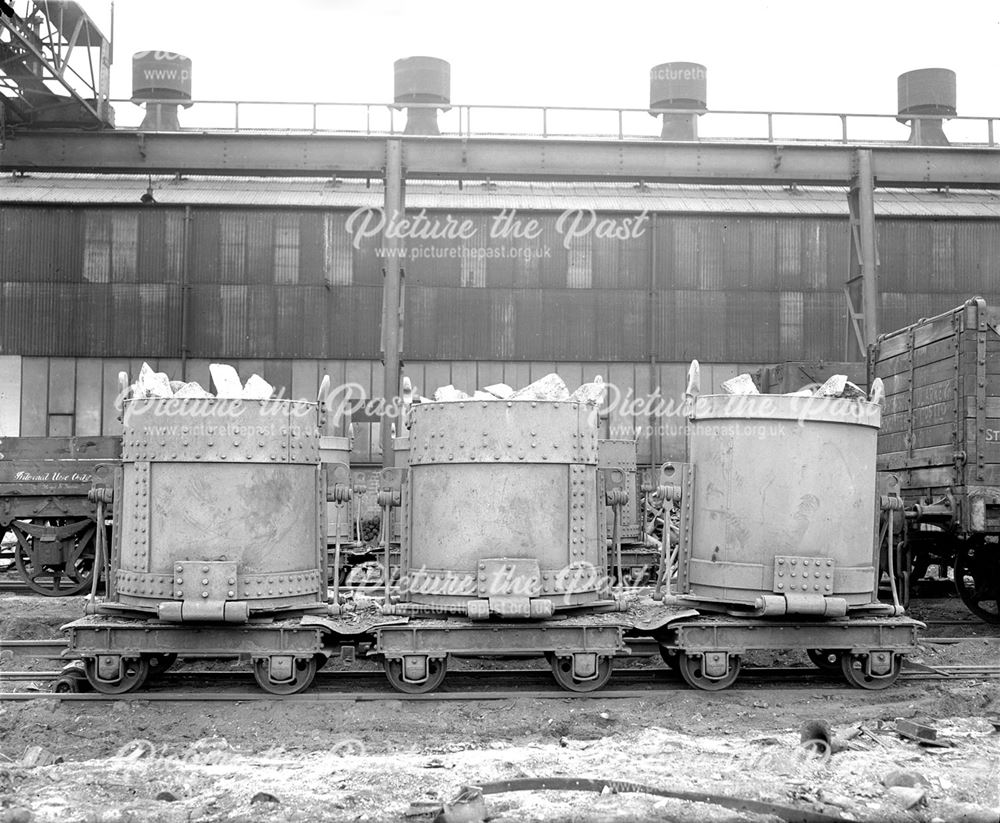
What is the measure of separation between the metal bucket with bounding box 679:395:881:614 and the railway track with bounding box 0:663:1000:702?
870 mm

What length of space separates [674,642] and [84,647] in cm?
492

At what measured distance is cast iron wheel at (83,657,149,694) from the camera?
24.7 feet

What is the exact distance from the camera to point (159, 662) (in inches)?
316

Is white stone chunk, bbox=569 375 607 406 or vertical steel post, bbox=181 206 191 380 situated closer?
white stone chunk, bbox=569 375 607 406

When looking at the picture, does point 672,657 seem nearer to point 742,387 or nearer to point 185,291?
point 742,387

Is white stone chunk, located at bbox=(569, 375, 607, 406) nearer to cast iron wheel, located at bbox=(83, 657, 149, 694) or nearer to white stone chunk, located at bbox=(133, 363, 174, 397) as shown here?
white stone chunk, located at bbox=(133, 363, 174, 397)

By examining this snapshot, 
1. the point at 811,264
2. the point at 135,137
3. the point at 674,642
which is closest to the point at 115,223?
the point at 135,137

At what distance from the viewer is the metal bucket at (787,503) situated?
7738mm

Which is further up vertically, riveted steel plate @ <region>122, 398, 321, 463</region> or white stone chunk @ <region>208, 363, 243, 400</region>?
white stone chunk @ <region>208, 363, 243, 400</region>

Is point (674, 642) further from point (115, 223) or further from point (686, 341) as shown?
point (115, 223)

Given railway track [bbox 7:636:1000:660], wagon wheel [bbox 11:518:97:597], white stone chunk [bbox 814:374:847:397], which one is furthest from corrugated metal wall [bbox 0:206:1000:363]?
white stone chunk [bbox 814:374:847:397]

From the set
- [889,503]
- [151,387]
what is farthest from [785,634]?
[151,387]

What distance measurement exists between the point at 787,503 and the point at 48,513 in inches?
434

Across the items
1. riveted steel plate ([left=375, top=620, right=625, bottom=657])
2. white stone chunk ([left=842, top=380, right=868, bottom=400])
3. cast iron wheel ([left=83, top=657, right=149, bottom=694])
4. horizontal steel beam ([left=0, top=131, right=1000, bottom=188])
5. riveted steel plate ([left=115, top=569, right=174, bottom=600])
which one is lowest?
cast iron wheel ([left=83, top=657, right=149, bottom=694])
